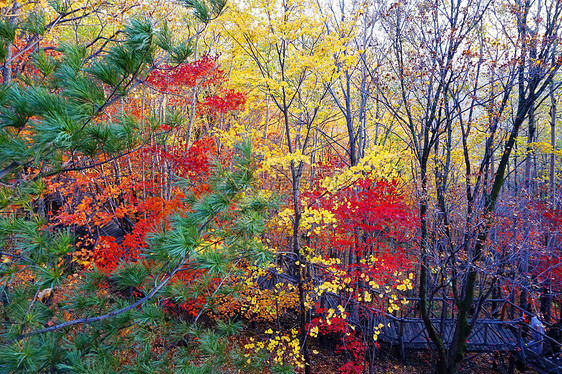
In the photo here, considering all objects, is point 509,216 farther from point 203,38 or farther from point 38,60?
point 203,38

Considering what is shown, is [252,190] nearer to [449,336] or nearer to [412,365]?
[449,336]

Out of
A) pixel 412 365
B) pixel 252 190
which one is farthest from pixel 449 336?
pixel 252 190

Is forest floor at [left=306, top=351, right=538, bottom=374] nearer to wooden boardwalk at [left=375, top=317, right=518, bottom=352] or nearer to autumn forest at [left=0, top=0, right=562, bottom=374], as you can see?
autumn forest at [left=0, top=0, right=562, bottom=374]

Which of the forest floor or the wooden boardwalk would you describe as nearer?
the wooden boardwalk

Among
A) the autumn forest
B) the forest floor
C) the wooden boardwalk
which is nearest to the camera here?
the autumn forest

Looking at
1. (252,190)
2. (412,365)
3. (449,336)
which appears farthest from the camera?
(412,365)

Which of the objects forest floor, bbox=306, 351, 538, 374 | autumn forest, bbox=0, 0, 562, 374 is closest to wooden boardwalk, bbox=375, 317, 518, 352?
autumn forest, bbox=0, 0, 562, 374

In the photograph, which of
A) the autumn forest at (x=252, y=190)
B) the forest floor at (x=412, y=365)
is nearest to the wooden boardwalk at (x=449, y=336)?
the autumn forest at (x=252, y=190)

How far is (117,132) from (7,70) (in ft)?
4.74

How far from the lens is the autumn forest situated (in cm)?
214

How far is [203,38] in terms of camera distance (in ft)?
30.7

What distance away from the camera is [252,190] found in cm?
257

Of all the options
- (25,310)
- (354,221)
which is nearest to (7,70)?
(25,310)

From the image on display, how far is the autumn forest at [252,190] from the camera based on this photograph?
2.14m
